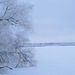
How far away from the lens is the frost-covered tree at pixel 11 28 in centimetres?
757

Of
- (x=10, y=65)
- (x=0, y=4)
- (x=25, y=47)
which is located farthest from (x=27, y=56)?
(x=0, y=4)

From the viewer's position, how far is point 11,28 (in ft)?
26.4

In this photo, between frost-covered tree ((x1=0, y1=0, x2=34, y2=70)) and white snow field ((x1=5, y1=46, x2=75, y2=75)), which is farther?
white snow field ((x1=5, y1=46, x2=75, y2=75))

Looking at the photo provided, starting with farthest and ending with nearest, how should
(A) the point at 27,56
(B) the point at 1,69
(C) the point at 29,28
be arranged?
(A) the point at 27,56
(C) the point at 29,28
(B) the point at 1,69

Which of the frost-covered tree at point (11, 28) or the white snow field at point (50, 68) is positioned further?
the white snow field at point (50, 68)

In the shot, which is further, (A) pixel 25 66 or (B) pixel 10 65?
(A) pixel 25 66

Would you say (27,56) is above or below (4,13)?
below

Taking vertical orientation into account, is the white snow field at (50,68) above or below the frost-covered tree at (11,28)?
below

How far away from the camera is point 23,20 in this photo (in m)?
8.27

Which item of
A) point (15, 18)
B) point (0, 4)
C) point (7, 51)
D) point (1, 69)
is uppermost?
point (0, 4)

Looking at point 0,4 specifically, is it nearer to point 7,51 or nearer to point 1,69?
point 7,51

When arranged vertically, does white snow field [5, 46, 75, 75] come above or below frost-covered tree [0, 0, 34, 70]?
below

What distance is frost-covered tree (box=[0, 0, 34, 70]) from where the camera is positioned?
24.8 feet

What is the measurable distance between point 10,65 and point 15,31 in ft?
5.73
